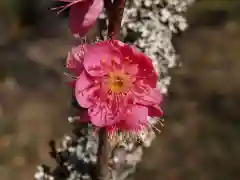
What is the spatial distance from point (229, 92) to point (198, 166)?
0.29 meters

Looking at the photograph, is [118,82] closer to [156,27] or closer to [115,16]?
[115,16]

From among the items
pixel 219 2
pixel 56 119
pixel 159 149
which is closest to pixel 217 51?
pixel 219 2

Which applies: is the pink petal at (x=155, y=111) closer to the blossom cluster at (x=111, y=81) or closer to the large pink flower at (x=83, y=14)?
the blossom cluster at (x=111, y=81)

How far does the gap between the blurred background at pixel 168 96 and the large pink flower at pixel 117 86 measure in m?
0.82

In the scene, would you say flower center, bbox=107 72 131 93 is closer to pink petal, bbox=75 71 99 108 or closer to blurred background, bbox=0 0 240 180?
pink petal, bbox=75 71 99 108

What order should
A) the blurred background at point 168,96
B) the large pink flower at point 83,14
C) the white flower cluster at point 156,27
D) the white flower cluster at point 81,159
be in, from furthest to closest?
the blurred background at point 168,96, the white flower cluster at point 156,27, the white flower cluster at point 81,159, the large pink flower at point 83,14

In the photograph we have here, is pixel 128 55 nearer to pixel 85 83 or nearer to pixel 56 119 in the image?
pixel 85 83

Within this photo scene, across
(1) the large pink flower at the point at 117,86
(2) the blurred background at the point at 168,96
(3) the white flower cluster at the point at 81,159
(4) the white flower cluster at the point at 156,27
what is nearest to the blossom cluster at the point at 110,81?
(1) the large pink flower at the point at 117,86

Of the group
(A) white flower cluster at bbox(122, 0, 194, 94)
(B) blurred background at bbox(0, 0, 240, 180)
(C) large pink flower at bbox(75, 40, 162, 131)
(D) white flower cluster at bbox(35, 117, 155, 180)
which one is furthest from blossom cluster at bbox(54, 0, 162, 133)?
(B) blurred background at bbox(0, 0, 240, 180)

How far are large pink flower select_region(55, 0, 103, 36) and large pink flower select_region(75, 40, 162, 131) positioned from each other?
0.8 inches

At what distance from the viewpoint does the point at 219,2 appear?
76.4 inches

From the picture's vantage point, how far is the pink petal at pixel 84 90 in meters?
0.61

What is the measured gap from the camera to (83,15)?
0.60 m

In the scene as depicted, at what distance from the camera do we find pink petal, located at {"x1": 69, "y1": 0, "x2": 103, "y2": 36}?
59cm
